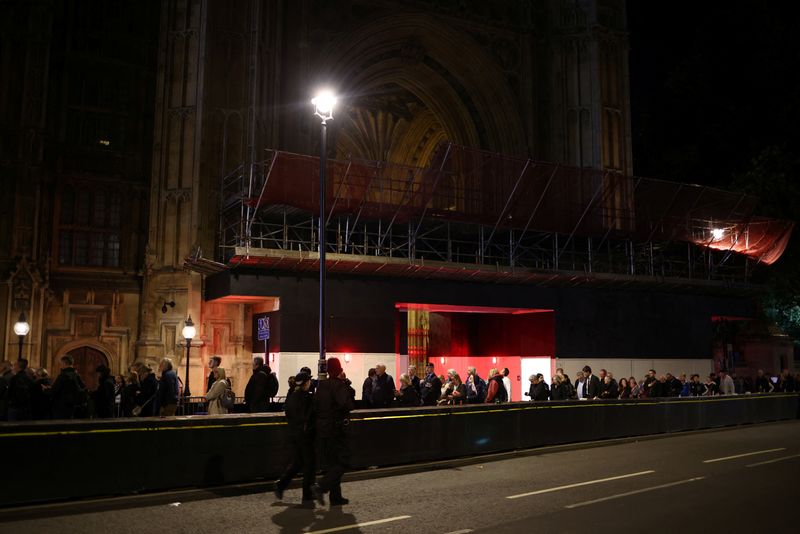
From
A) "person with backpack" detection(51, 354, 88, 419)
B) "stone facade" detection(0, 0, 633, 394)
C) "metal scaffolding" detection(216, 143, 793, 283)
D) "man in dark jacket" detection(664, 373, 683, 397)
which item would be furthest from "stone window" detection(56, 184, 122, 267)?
"man in dark jacket" detection(664, 373, 683, 397)

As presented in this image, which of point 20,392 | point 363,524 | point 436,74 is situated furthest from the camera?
point 436,74

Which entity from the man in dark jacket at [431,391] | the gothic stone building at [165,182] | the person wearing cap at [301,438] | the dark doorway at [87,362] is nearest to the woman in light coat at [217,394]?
the person wearing cap at [301,438]

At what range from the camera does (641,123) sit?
51.1m

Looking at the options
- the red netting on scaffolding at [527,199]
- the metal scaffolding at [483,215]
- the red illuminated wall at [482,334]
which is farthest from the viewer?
the red illuminated wall at [482,334]

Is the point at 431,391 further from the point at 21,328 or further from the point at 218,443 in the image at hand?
the point at 21,328

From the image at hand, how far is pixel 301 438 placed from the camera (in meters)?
10.6

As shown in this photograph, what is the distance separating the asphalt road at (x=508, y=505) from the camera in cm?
866

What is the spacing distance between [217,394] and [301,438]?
347 centimetres

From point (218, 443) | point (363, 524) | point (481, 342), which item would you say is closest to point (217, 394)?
point (218, 443)

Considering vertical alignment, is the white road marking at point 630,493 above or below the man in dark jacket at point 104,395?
below

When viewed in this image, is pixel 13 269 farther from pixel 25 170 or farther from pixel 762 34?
pixel 762 34

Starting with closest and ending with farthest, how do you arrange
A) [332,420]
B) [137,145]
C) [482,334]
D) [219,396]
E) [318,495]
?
[332,420] → [318,495] → [219,396] → [137,145] → [482,334]

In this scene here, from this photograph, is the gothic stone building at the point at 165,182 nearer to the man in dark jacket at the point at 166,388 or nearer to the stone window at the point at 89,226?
the stone window at the point at 89,226

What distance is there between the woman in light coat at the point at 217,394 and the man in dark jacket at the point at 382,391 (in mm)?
4405
